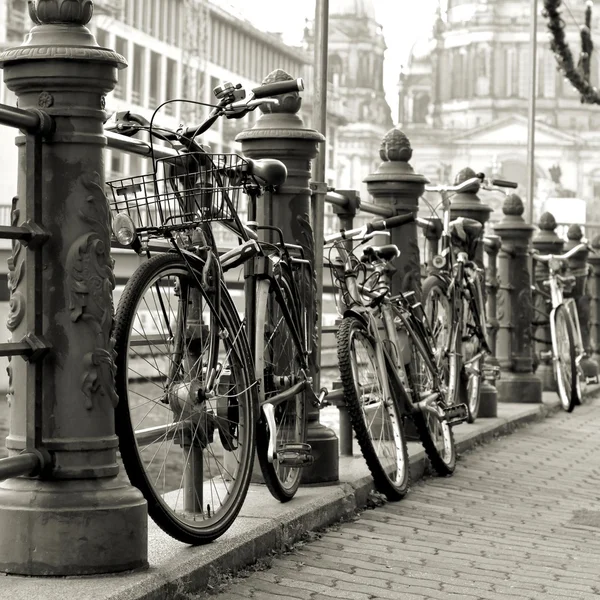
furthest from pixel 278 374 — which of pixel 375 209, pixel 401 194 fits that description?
pixel 401 194

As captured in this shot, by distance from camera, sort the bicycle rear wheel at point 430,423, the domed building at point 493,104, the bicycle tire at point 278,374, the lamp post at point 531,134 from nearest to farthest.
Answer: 1. the bicycle tire at point 278,374
2. the bicycle rear wheel at point 430,423
3. the lamp post at point 531,134
4. the domed building at point 493,104

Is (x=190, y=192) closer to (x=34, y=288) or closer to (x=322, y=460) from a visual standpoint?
(x=34, y=288)

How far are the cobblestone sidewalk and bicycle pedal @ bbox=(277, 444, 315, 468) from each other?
0.81 feet

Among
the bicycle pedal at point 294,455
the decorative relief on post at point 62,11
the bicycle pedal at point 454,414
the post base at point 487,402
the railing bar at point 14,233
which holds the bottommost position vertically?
the post base at point 487,402

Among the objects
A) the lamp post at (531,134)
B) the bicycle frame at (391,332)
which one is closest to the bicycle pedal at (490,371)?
the bicycle frame at (391,332)

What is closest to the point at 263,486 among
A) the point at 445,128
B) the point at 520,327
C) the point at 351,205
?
the point at 351,205

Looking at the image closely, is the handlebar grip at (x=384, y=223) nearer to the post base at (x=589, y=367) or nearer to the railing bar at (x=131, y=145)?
the railing bar at (x=131, y=145)

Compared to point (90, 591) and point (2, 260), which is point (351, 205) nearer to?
point (90, 591)

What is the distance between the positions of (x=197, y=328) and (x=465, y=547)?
1.23 m

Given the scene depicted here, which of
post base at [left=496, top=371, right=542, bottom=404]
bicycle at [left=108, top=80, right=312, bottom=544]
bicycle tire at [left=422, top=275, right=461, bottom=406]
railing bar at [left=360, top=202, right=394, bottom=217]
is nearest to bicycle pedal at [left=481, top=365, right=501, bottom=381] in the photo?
bicycle tire at [left=422, top=275, right=461, bottom=406]

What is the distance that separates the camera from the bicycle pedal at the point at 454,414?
6.82 m

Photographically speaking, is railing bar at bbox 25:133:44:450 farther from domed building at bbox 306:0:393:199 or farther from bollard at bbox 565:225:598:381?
domed building at bbox 306:0:393:199

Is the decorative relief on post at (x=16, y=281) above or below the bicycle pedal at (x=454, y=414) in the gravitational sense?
above

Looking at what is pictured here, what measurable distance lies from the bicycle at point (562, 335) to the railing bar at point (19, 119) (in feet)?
25.0
